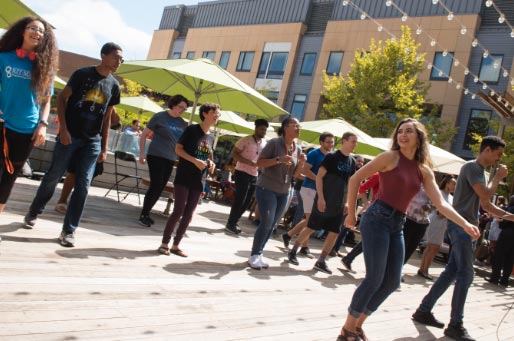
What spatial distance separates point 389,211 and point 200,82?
6.65 meters

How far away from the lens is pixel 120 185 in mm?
10898

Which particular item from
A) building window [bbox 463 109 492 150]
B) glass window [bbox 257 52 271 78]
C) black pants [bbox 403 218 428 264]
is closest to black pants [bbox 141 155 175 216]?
black pants [bbox 403 218 428 264]

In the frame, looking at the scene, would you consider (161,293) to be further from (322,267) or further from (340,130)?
A: (340,130)

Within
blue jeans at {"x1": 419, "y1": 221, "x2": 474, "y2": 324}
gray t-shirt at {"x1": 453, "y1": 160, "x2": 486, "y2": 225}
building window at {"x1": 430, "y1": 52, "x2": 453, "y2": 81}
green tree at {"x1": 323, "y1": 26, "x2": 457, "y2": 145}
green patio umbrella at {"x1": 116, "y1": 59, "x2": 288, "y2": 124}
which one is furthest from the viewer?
building window at {"x1": 430, "y1": 52, "x2": 453, "y2": 81}

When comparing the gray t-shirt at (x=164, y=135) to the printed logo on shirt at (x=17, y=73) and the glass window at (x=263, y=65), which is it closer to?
the printed logo on shirt at (x=17, y=73)

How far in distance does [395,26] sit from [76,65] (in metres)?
35.0

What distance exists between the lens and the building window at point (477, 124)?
24.5 m

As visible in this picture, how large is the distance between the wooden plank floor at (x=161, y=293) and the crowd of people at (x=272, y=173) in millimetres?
310

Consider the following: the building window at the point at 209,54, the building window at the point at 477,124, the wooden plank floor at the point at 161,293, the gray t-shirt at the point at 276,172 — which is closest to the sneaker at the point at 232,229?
the wooden plank floor at the point at 161,293

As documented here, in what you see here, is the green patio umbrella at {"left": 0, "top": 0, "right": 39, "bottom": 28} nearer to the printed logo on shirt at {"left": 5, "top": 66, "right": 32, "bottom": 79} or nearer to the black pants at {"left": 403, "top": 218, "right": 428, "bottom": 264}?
the printed logo on shirt at {"left": 5, "top": 66, "right": 32, "bottom": 79}

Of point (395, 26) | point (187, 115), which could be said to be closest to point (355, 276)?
point (187, 115)

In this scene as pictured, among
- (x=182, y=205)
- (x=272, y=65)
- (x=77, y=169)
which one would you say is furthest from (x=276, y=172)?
(x=272, y=65)

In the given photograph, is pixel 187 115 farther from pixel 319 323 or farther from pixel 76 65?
pixel 76 65

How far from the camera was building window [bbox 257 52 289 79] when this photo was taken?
34.7 metres
